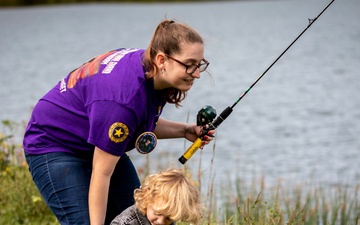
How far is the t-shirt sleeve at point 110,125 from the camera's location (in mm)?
2887

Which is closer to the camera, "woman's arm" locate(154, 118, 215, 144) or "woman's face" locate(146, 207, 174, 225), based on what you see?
"woman's face" locate(146, 207, 174, 225)

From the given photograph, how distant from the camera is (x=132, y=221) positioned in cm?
308

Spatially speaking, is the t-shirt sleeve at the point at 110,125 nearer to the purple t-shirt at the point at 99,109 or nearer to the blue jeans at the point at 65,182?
the purple t-shirt at the point at 99,109

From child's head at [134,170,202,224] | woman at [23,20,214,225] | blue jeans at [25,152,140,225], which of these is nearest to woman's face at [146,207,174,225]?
child's head at [134,170,202,224]

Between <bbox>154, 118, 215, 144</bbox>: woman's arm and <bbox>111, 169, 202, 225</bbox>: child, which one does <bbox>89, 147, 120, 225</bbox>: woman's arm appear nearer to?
<bbox>111, 169, 202, 225</bbox>: child

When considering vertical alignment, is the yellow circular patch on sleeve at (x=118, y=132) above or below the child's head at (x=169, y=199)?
above

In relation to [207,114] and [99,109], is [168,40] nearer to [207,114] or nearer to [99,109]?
[99,109]

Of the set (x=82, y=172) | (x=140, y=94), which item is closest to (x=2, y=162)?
(x=82, y=172)

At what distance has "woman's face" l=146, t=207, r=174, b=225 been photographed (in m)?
2.99

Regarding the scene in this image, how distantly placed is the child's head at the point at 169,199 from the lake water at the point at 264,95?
1.80 feet

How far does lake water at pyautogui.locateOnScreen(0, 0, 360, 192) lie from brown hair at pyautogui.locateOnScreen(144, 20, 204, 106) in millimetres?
251

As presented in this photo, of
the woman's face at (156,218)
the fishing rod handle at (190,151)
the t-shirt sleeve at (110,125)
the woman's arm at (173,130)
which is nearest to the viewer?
the t-shirt sleeve at (110,125)

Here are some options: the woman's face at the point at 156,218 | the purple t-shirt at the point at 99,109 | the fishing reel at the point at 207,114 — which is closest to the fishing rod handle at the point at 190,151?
the fishing reel at the point at 207,114

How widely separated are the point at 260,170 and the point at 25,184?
4.96 metres
